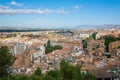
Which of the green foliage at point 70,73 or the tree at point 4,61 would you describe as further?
the tree at point 4,61

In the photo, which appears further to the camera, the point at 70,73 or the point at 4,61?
the point at 4,61

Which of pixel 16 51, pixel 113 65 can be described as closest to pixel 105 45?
pixel 16 51

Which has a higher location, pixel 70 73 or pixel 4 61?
pixel 4 61

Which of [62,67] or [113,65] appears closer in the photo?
[62,67]

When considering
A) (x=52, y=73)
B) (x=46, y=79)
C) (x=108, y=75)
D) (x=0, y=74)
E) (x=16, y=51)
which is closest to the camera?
(x=46, y=79)

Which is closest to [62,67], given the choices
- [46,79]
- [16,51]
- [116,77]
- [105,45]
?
[46,79]

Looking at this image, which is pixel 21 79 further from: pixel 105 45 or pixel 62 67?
pixel 105 45

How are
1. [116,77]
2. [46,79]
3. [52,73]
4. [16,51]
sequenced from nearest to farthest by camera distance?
[46,79], [52,73], [116,77], [16,51]

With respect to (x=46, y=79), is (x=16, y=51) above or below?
below

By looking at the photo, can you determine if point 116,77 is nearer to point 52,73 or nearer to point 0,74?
Answer: point 52,73

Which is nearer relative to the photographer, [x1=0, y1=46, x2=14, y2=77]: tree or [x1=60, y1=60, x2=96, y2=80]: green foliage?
[x1=60, y1=60, x2=96, y2=80]: green foliage
